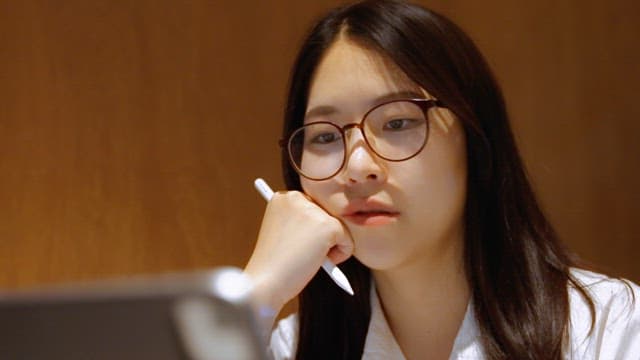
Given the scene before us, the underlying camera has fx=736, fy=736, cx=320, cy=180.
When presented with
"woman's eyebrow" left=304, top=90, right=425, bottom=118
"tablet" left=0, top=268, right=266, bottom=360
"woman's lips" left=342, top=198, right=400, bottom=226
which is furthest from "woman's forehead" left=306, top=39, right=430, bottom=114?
"tablet" left=0, top=268, right=266, bottom=360

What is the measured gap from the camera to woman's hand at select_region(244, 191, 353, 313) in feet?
2.75

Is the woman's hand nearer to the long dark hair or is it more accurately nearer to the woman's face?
the woman's face

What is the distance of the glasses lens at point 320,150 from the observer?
Answer: 2.94ft

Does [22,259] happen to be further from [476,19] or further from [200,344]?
[200,344]

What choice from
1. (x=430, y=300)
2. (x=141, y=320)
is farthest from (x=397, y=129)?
(x=141, y=320)

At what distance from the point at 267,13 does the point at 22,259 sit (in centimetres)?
61

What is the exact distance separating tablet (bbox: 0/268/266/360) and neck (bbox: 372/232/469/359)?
69 centimetres

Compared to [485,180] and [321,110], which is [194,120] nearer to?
[321,110]

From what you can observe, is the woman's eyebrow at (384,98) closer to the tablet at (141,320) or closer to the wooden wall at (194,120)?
the wooden wall at (194,120)

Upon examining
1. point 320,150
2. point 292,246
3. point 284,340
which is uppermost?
point 320,150

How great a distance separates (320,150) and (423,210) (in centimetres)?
15

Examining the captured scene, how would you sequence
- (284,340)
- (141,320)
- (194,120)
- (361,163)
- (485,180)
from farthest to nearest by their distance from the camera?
(194,120)
(284,340)
(485,180)
(361,163)
(141,320)

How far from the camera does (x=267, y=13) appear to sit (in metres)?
1.32

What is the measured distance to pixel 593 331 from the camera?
917mm
